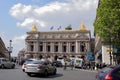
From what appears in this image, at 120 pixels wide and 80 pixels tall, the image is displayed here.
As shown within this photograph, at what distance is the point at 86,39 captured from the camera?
185 m

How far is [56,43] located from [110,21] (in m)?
158

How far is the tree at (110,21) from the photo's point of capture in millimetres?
37094

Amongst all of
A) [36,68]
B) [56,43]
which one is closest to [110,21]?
[36,68]

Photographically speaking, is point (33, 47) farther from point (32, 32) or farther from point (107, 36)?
point (107, 36)

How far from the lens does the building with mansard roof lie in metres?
190

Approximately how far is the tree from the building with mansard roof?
147 m

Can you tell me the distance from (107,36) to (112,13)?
3.00 m

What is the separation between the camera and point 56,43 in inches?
7712

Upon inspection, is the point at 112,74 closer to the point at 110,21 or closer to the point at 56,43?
the point at 110,21

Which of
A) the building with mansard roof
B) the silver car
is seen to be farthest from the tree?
the building with mansard roof

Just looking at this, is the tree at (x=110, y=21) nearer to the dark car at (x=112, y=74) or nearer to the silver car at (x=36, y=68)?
the silver car at (x=36, y=68)

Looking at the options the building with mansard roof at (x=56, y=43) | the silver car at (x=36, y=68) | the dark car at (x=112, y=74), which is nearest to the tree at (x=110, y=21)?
the silver car at (x=36, y=68)

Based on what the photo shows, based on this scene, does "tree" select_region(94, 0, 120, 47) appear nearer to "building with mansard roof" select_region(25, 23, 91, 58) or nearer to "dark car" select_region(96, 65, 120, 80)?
"dark car" select_region(96, 65, 120, 80)

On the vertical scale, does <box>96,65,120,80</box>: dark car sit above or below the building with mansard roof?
below
